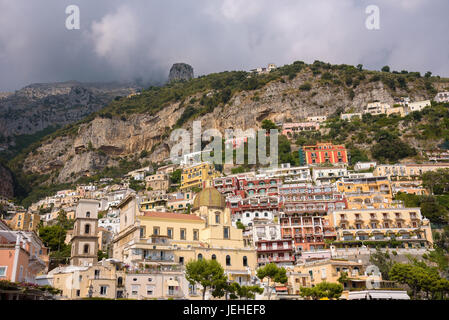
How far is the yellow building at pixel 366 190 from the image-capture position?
8175cm

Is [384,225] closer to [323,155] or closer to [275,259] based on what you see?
[275,259]

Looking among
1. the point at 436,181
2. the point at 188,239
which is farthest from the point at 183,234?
the point at 436,181

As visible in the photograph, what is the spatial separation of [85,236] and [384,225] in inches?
1791

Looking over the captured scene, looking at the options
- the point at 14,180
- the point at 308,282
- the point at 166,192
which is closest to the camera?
the point at 308,282

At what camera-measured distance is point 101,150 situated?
169375 mm

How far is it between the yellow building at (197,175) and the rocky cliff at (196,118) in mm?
37816

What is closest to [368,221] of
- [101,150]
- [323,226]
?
[323,226]

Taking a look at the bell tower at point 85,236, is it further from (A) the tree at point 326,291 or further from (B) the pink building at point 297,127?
(B) the pink building at point 297,127

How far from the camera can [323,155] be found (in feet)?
375

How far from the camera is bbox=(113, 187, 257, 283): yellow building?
5216 centimetres

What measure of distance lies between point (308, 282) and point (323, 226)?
63.6 feet

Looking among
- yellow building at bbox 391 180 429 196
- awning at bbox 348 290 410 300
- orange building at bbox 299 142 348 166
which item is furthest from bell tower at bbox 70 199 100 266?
orange building at bbox 299 142 348 166

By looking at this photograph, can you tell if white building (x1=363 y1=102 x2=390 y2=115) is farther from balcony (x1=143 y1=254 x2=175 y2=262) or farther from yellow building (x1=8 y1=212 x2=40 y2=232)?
balcony (x1=143 y1=254 x2=175 y2=262)
